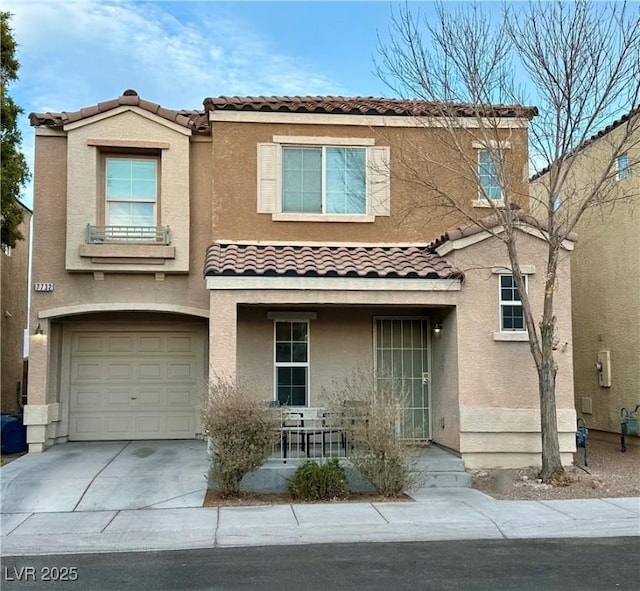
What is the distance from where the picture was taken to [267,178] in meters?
12.9

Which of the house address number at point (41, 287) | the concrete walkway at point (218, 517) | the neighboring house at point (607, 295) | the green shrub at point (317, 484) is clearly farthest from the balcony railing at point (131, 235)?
the neighboring house at point (607, 295)

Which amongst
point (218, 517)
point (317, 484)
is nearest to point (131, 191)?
point (317, 484)

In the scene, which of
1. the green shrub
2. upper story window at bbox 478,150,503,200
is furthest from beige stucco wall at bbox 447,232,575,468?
the green shrub

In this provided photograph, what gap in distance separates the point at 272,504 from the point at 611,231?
982 cm

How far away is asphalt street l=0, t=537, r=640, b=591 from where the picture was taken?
609cm

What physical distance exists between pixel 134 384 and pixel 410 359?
5804 millimetres

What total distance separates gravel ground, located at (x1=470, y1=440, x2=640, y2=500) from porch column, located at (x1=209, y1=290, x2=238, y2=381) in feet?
14.3

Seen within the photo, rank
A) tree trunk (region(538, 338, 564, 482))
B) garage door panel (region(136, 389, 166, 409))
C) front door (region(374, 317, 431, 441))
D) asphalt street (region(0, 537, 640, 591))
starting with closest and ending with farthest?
asphalt street (region(0, 537, 640, 591))
tree trunk (region(538, 338, 564, 482))
front door (region(374, 317, 431, 441))
garage door panel (region(136, 389, 166, 409))

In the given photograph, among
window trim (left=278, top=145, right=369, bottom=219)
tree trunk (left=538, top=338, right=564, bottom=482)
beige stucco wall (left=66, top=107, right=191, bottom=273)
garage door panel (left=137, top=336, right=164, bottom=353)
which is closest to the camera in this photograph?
tree trunk (left=538, top=338, right=564, bottom=482)

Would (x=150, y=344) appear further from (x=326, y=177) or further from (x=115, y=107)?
(x=326, y=177)

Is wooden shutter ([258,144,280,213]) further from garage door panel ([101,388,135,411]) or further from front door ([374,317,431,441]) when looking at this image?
garage door panel ([101,388,135,411])

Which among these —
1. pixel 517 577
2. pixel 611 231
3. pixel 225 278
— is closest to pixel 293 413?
pixel 225 278

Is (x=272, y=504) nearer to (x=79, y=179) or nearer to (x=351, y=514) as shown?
(x=351, y=514)

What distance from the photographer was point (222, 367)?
35.3 feet
